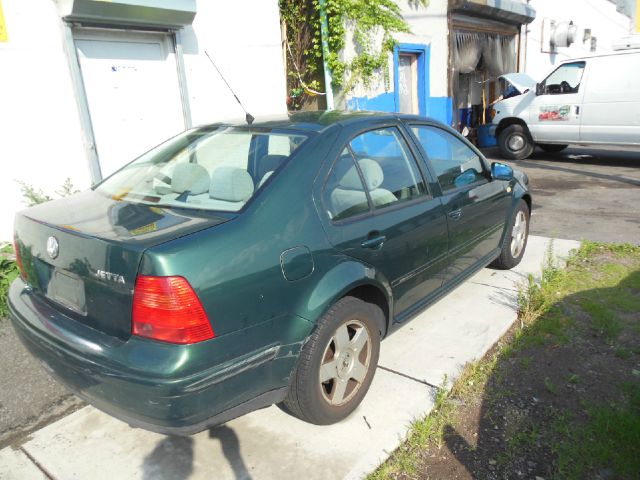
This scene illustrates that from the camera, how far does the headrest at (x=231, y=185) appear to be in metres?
2.49

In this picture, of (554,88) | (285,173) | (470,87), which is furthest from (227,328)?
(470,87)

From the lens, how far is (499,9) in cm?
1273

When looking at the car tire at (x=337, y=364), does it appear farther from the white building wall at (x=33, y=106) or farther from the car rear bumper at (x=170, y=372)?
the white building wall at (x=33, y=106)

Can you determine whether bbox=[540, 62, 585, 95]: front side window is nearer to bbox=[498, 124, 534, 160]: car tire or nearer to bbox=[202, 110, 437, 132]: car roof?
bbox=[498, 124, 534, 160]: car tire

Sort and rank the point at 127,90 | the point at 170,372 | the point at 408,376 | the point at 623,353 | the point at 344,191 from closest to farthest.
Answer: the point at 170,372 < the point at 344,191 < the point at 408,376 < the point at 623,353 < the point at 127,90

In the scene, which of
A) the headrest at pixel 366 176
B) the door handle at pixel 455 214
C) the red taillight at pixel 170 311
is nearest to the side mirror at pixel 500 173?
the door handle at pixel 455 214

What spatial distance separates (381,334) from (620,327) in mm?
1819

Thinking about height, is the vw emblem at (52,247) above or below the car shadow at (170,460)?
above

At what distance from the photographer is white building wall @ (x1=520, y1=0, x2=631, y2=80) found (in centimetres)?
1573

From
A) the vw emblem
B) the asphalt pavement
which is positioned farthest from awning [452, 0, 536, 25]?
the vw emblem

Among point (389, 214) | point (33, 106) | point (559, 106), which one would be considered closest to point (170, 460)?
point (389, 214)

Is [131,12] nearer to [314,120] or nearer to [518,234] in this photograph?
[314,120]

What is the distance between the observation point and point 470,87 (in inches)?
567

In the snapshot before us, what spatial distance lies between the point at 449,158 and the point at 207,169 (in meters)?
1.81
